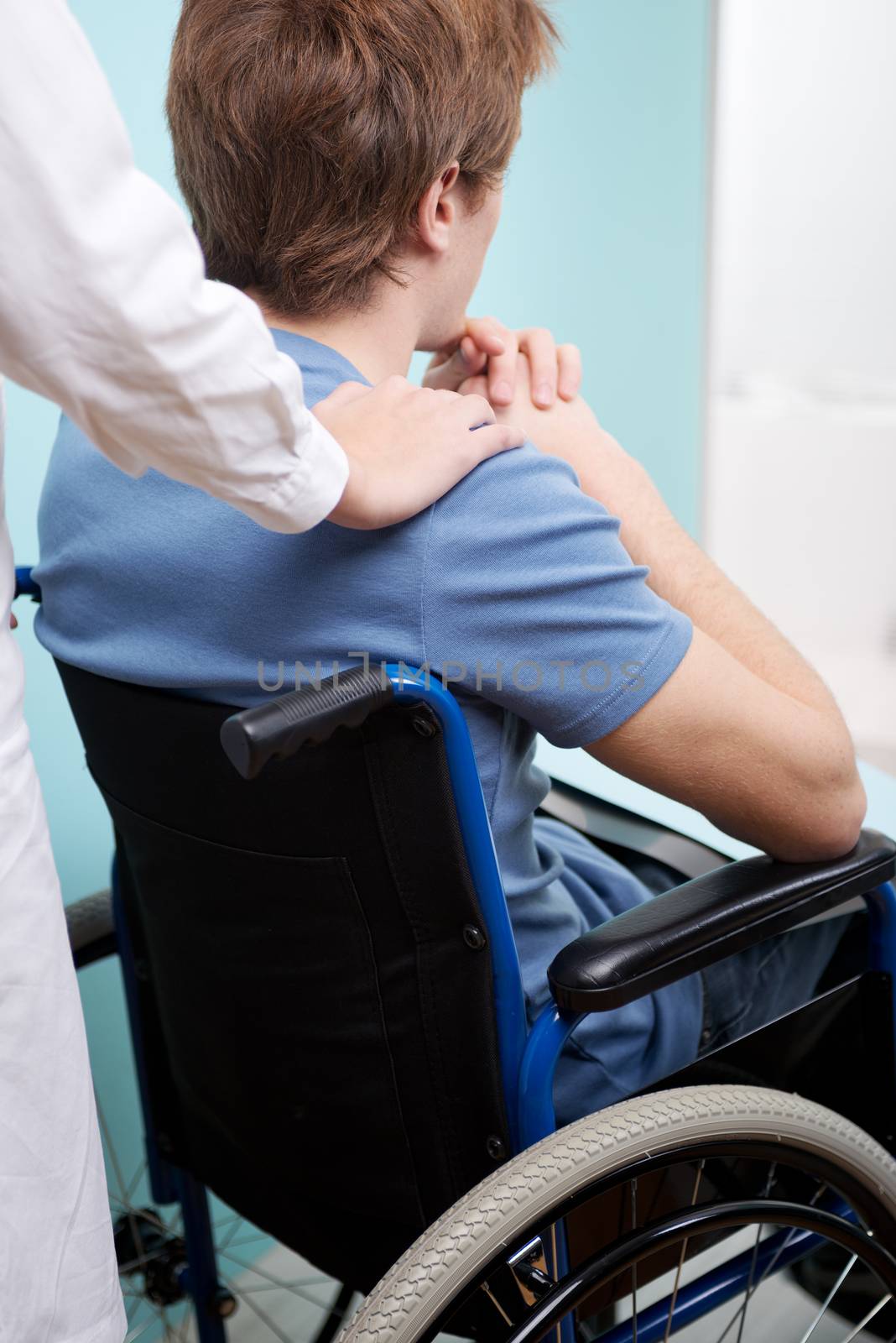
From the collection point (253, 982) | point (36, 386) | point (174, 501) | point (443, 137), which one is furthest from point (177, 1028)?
point (443, 137)

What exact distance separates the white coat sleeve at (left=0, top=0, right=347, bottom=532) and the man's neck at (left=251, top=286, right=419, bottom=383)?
0.27 metres

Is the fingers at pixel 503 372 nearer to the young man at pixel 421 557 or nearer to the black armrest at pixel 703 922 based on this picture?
the young man at pixel 421 557

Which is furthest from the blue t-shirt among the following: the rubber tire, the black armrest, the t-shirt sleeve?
the rubber tire

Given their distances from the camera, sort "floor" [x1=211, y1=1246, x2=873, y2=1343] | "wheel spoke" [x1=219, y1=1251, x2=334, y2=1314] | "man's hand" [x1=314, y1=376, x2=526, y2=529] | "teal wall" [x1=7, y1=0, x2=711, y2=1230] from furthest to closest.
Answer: "teal wall" [x1=7, y1=0, x2=711, y2=1230] → "wheel spoke" [x1=219, y1=1251, x2=334, y2=1314] → "floor" [x1=211, y1=1246, x2=873, y2=1343] → "man's hand" [x1=314, y1=376, x2=526, y2=529]

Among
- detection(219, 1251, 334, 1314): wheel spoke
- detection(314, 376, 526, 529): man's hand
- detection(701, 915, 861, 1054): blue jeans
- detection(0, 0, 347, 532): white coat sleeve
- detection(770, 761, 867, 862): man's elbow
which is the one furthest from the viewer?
detection(219, 1251, 334, 1314): wheel spoke

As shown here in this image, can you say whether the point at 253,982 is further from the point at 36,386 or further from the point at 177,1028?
the point at 36,386

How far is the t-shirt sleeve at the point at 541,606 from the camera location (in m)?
0.74

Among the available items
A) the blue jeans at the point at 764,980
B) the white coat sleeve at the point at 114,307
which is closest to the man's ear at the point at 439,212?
the white coat sleeve at the point at 114,307

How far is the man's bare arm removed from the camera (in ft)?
2.68

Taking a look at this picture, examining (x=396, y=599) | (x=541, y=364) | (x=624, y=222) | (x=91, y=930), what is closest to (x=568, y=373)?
(x=541, y=364)

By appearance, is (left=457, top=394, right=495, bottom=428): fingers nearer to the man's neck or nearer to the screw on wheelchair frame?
the man's neck

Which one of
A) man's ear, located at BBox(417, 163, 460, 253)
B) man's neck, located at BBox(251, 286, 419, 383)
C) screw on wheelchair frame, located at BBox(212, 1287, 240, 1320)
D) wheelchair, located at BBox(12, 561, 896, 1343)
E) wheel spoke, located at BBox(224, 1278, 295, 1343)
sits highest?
man's ear, located at BBox(417, 163, 460, 253)

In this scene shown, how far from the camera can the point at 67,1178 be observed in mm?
694

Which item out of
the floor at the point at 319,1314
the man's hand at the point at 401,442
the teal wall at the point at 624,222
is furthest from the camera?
the teal wall at the point at 624,222
